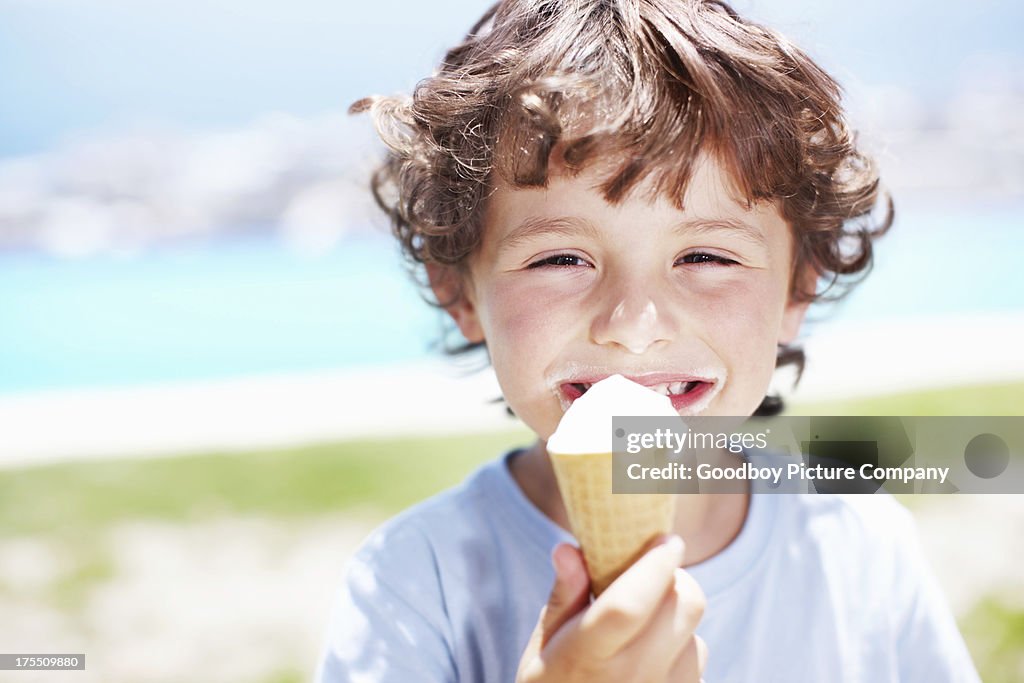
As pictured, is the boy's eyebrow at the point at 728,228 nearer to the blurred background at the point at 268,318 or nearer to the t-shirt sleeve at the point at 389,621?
the blurred background at the point at 268,318

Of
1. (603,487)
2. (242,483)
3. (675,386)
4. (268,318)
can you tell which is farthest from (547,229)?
(268,318)

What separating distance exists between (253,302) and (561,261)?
7.74 metres

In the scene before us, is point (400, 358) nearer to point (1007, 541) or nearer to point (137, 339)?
point (137, 339)

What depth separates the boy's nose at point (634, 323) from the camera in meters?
1.26

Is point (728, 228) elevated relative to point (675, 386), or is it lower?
elevated

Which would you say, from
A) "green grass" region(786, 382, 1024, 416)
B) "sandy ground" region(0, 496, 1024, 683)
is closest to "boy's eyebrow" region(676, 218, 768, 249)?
"sandy ground" region(0, 496, 1024, 683)

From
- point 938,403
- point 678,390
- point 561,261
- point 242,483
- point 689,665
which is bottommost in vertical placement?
point 689,665

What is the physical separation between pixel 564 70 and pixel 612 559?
2.18 feet

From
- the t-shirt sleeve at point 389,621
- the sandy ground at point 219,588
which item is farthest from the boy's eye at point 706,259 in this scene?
the sandy ground at point 219,588

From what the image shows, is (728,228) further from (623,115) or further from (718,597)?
(718,597)

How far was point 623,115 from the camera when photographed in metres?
1.30

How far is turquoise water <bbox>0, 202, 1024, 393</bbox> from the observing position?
736 centimetres

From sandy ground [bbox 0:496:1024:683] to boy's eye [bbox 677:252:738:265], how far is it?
1.64 metres

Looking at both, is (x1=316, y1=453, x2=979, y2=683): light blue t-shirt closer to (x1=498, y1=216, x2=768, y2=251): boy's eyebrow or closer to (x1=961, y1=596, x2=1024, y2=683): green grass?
(x1=498, y1=216, x2=768, y2=251): boy's eyebrow
